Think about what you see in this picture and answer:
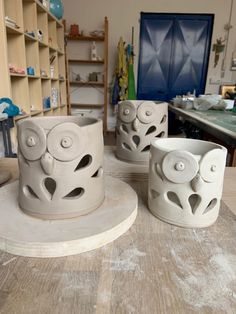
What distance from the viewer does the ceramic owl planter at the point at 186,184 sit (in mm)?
407

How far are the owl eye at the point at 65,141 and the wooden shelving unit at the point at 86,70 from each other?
3193mm

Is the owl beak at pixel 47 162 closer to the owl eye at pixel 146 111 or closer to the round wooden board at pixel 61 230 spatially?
the round wooden board at pixel 61 230

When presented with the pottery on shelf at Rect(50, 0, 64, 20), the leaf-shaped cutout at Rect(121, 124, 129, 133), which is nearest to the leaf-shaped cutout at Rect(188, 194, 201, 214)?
the leaf-shaped cutout at Rect(121, 124, 129, 133)

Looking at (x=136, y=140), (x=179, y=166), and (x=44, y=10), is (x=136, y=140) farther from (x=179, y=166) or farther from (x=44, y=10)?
(x=44, y=10)

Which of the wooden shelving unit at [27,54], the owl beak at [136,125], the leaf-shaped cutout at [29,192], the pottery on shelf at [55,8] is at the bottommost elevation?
the leaf-shaped cutout at [29,192]

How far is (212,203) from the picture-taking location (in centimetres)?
45

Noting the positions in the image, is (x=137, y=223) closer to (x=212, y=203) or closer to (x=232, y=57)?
(x=212, y=203)

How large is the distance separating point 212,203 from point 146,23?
386 centimetres

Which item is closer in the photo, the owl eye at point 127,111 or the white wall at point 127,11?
the owl eye at point 127,111

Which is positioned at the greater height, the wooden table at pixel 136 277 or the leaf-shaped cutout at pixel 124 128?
the leaf-shaped cutout at pixel 124 128

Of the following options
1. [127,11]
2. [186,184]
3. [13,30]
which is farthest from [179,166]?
[127,11]

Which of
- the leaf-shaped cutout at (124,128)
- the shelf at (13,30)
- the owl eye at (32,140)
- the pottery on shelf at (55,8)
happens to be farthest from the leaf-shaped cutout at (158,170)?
the pottery on shelf at (55,8)

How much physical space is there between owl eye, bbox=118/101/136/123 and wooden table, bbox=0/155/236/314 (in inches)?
14.3

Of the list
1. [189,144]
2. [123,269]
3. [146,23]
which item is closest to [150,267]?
[123,269]
